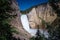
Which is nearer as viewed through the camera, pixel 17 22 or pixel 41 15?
pixel 17 22

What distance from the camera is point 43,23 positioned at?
13.0 ft

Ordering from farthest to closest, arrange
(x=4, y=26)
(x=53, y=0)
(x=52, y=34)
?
1. (x=53, y=0)
2. (x=52, y=34)
3. (x=4, y=26)

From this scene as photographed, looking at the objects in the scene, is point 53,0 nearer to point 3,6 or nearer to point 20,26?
point 20,26

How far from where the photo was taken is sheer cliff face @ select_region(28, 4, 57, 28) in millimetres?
4316

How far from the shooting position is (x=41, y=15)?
14.4 feet

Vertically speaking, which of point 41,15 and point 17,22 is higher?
point 41,15

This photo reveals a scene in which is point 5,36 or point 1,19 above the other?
point 1,19

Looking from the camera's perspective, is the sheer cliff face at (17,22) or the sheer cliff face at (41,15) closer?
the sheer cliff face at (17,22)

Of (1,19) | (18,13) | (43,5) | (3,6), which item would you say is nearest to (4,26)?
(1,19)

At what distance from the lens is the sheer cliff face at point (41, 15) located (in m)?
Answer: 4.32

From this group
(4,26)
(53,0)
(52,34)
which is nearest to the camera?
(4,26)

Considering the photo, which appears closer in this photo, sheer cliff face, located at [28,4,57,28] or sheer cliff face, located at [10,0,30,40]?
sheer cliff face, located at [10,0,30,40]

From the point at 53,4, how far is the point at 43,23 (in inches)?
25.2

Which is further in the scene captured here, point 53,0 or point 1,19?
point 53,0
